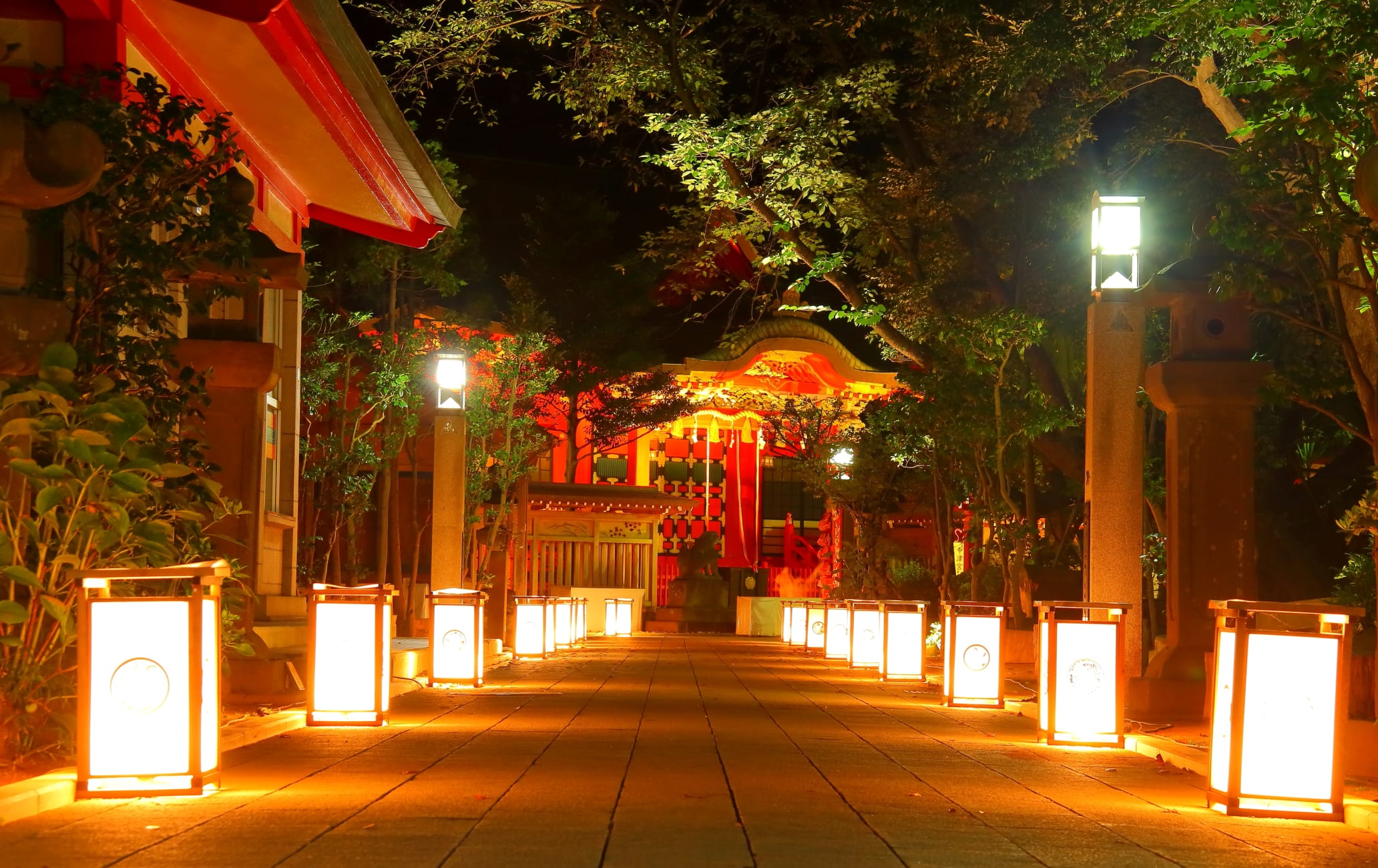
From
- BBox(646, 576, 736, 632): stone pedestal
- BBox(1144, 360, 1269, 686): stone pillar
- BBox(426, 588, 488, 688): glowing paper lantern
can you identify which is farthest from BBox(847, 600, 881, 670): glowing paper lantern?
BBox(646, 576, 736, 632): stone pedestal

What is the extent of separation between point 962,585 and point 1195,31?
16.4 m

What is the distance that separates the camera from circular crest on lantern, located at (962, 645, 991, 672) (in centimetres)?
1516

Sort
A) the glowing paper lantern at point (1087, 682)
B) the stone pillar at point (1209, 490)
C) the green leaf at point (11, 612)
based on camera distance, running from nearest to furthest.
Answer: the green leaf at point (11, 612), the glowing paper lantern at point (1087, 682), the stone pillar at point (1209, 490)

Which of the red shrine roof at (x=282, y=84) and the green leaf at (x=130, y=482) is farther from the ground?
the red shrine roof at (x=282, y=84)

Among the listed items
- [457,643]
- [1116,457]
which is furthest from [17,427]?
[457,643]

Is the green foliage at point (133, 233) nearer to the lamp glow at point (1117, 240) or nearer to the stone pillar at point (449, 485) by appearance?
the lamp glow at point (1117, 240)

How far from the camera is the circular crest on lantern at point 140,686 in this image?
7.16m

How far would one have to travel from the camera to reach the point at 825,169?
73.8ft

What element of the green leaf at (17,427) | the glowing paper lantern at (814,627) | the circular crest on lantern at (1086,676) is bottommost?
the glowing paper lantern at (814,627)

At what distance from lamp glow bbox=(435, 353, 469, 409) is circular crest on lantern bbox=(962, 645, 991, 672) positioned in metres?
7.04

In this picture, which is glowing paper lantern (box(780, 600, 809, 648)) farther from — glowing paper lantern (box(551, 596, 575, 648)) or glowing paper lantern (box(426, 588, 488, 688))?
glowing paper lantern (box(426, 588, 488, 688))

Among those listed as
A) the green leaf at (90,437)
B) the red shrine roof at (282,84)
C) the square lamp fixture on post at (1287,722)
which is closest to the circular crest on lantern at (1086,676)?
the square lamp fixture on post at (1287,722)

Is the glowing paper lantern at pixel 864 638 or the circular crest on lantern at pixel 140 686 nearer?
the circular crest on lantern at pixel 140 686

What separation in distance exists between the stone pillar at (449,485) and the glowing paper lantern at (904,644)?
558 cm
